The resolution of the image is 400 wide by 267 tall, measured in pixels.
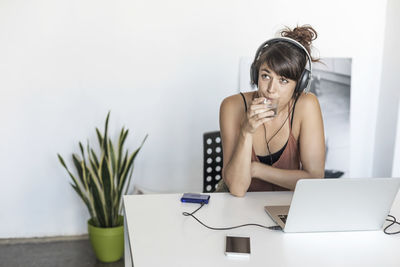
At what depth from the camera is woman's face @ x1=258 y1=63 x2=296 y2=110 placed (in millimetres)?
1801

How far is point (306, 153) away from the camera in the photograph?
76.8 inches

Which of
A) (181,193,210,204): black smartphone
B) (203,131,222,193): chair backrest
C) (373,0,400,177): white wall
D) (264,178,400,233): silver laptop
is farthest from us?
(373,0,400,177): white wall

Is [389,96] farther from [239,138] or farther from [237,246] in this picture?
[237,246]

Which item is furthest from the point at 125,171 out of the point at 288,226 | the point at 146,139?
the point at 288,226

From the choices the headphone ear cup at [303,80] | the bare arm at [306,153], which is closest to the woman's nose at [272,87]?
the headphone ear cup at [303,80]

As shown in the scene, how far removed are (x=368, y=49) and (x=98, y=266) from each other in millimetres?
2333

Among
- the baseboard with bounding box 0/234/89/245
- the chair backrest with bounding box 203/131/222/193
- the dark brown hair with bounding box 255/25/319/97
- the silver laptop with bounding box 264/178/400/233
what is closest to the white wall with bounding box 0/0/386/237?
the baseboard with bounding box 0/234/89/245

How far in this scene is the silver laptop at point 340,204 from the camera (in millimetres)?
1306

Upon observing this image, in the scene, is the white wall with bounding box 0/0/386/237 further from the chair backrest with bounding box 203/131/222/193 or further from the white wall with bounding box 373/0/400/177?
the chair backrest with bounding box 203/131/222/193

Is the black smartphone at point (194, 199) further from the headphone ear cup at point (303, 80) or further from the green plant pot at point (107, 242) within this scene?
the green plant pot at point (107, 242)

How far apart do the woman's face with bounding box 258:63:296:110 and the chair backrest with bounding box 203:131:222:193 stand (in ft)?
1.50

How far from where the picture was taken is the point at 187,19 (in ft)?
9.29

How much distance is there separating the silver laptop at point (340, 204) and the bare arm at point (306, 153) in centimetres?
45

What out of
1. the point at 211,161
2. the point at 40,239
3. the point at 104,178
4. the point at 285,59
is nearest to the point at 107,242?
the point at 104,178
